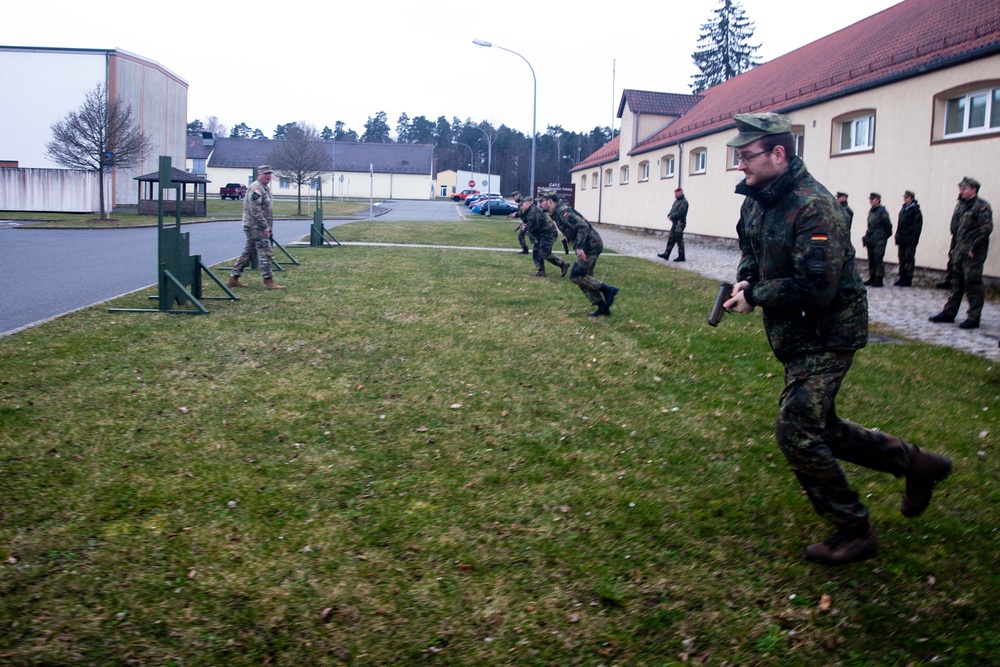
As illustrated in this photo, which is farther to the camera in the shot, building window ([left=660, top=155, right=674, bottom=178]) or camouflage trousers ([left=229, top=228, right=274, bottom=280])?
building window ([left=660, top=155, right=674, bottom=178])

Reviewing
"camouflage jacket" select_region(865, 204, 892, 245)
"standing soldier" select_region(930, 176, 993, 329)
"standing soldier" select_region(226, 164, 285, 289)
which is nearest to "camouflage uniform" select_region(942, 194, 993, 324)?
"standing soldier" select_region(930, 176, 993, 329)

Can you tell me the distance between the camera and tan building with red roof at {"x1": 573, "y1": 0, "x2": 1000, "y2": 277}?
15.5 meters

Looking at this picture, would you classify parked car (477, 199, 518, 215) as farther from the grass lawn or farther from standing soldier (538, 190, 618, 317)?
the grass lawn

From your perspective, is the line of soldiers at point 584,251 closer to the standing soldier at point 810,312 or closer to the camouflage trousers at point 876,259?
the camouflage trousers at point 876,259

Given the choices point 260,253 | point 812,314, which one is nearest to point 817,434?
point 812,314

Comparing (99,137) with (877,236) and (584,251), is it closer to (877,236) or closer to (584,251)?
(584,251)

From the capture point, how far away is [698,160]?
32094mm

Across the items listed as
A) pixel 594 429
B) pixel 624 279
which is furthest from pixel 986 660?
pixel 624 279

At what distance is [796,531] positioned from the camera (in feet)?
14.2

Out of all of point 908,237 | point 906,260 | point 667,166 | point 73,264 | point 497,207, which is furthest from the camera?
point 497,207

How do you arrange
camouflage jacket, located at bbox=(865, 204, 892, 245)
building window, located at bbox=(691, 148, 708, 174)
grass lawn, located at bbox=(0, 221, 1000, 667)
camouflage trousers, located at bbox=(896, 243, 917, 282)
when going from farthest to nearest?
1. building window, located at bbox=(691, 148, 708, 174)
2. camouflage jacket, located at bbox=(865, 204, 892, 245)
3. camouflage trousers, located at bbox=(896, 243, 917, 282)
4. grass lawn, located at bbox=(0, 221, 1000, 667)

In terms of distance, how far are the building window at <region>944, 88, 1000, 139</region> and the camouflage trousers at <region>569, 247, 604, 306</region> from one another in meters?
8.25

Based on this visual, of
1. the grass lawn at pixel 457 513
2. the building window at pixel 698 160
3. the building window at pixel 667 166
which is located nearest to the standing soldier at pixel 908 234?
the grass lawn at pixel 457 513

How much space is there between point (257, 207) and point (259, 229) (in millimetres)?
357
